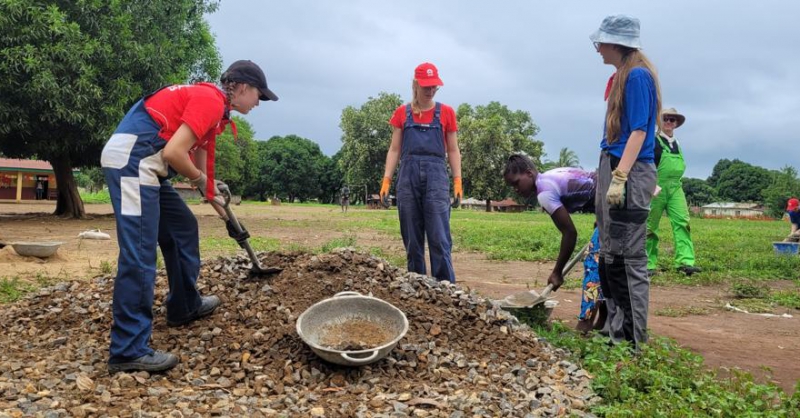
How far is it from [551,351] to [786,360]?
170cm

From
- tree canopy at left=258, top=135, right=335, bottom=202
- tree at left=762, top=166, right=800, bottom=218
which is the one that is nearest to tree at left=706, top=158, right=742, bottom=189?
A: tree at left=762, top=166, right=800, bottom=218

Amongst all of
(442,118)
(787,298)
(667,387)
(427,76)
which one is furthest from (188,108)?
(787,298)

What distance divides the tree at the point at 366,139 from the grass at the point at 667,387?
40166 mm

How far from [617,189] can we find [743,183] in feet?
331

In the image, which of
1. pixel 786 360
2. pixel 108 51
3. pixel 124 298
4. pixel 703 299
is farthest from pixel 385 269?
pixel 108 51

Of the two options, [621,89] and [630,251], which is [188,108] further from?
[630,251]

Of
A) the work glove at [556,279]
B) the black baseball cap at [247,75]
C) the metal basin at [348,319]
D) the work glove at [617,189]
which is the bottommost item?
the metal basin at [348,319]

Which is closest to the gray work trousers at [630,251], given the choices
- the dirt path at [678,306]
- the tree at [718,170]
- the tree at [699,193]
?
the dirt path at [678,306]

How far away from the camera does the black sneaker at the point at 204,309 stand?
389 cm

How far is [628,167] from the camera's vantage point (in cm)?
373

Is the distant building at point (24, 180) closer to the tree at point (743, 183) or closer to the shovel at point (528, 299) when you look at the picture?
the shovel at point (528, 299)

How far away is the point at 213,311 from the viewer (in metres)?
4.01

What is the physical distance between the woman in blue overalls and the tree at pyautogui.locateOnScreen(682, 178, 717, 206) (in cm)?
9426

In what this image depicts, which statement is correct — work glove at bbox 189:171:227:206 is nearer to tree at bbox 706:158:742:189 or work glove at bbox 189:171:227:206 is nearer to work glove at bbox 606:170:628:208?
work glove at bbox 606:170:628:208
